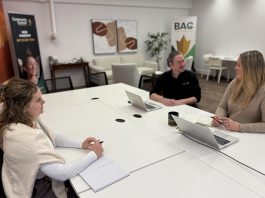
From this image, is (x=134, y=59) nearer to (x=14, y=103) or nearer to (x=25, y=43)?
(x=25, y=43)

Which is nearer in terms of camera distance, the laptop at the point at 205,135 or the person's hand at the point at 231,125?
the laptop at the point at 205,135

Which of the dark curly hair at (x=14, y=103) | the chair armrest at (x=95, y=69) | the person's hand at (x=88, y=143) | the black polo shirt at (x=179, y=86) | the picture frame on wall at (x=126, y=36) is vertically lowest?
the chair armrest at (x=95, y=69)

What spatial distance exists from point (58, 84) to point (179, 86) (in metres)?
1.87

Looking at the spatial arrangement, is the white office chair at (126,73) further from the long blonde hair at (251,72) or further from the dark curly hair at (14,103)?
the dark curly hair at (14,103)

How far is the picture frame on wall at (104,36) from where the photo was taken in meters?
6.08

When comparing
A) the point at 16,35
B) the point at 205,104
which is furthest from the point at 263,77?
the point at 16,35

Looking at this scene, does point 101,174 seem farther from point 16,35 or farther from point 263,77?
point 16,35

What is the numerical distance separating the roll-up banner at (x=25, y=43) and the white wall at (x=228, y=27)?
5.31 metres

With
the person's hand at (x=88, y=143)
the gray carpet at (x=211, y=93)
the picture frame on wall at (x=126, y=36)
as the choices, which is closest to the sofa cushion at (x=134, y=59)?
the picture frame on wall at (x=126, y=36)

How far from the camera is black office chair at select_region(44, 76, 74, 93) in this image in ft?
10.7

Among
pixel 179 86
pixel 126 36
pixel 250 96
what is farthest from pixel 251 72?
pixel 126 36

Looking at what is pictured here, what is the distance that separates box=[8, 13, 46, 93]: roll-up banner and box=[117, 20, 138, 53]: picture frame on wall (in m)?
2.43

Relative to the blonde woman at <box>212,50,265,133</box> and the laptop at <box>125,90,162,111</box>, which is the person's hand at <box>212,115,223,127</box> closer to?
the blonde woman at <box>212,50,265,133</box>

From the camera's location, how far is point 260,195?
98 centimetres
